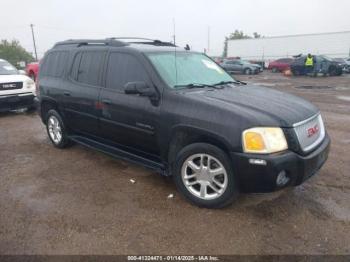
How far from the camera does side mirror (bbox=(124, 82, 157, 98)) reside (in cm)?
391

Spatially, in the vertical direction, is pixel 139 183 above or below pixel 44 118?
below

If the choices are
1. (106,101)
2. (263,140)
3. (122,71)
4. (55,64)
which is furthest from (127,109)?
(55,64)

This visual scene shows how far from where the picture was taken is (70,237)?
3314 millimetres

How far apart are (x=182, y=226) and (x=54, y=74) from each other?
3.76 meters

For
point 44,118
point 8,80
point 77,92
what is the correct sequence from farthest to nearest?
point 8,80 < point 44,118 < point 77,92

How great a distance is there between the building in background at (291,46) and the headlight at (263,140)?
1439 inches

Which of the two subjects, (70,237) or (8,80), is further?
(8,80)

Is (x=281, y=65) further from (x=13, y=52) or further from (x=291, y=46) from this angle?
(x=13, y=52)

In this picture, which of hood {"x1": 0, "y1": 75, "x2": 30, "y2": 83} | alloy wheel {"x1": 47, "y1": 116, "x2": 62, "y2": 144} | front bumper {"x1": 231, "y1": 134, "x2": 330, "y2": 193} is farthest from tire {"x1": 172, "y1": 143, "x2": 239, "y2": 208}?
hood {"x1": 0, "y1": 75, "x2": 30, "y2": 83}

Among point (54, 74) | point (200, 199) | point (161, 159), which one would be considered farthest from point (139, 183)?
point (54, 74)

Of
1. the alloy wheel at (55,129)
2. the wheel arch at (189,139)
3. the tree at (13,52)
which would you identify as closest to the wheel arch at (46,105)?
the alloy wheel at (55,129)

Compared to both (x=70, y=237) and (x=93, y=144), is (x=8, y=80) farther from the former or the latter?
(x=70, y=237)

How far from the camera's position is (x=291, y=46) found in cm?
3825

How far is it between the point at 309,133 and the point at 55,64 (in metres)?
4.36
